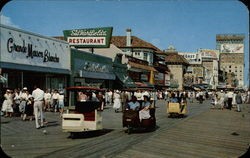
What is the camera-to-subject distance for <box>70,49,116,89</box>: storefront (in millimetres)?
29734

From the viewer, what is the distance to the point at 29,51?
22172 mm

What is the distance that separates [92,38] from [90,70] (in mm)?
5049

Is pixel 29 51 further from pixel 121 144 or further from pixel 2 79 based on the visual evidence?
pixel 121 144

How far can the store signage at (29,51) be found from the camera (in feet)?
65.6

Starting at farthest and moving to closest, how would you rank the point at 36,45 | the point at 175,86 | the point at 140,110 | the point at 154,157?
the point at 175,86
the point at 36,45
the point at 140,110
the point at 154,157

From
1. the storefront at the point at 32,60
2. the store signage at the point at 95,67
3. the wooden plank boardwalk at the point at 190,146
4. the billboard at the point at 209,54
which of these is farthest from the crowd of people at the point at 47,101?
the billboard at the point at 209,54

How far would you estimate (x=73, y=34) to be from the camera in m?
36.7

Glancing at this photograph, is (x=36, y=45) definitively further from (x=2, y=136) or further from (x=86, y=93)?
(x=2, y=136)

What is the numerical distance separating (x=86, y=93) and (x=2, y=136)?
144 inches

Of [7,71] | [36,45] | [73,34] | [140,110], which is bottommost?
[140,110]

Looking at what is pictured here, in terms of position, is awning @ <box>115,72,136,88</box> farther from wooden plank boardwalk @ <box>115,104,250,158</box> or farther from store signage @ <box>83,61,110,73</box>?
wooden plank boardwalk @ <box>115,104,250,158</box>

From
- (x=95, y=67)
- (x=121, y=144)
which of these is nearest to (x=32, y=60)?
(x=95, y=67)

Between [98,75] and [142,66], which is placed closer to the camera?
[98,75]

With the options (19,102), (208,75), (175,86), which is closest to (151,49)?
(175,86)
